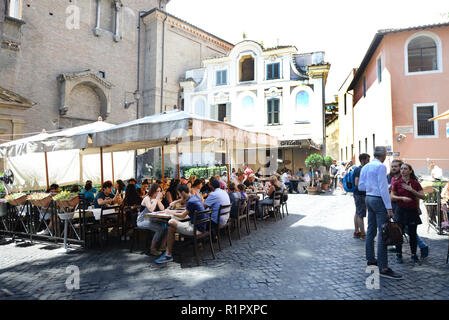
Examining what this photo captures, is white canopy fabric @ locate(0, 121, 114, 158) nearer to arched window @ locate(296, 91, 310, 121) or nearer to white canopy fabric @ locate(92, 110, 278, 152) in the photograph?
white canopy fabric @ locate(92, 110, 278, 152)

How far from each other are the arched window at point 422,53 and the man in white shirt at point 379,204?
12421mm

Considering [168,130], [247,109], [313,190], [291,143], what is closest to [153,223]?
[168,130]

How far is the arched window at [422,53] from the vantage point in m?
13.5

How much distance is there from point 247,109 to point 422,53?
12001 millimetres

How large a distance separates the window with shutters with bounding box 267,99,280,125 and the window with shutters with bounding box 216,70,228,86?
13.4 ft

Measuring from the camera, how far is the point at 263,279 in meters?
4.14

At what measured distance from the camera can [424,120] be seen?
13.3m

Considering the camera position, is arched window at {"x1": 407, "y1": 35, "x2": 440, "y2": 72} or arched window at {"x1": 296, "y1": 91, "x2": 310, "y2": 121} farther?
arched window at {"x1": 296, "y1": 91, "x2": 310, "y2": 121}

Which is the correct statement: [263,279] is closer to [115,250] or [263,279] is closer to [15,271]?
[115,250]

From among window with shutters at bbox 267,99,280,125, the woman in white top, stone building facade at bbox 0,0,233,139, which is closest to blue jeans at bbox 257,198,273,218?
the woman in white top

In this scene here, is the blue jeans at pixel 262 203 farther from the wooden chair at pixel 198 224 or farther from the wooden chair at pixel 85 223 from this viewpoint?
the wooden chair at pixel 85 223

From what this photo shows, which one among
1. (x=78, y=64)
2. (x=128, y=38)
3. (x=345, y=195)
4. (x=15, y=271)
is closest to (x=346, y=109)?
(x=345, y=195)

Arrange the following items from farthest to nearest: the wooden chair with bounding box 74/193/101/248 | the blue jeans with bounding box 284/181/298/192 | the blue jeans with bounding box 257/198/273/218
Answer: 1. the blue jeans with bounding box 284/181/298/192
2. the blue jeans with bounding box 257/198/273/218
3. the wooden chair with bounding box 74/193/101/248

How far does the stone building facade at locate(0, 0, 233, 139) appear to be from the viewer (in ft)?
55.2
